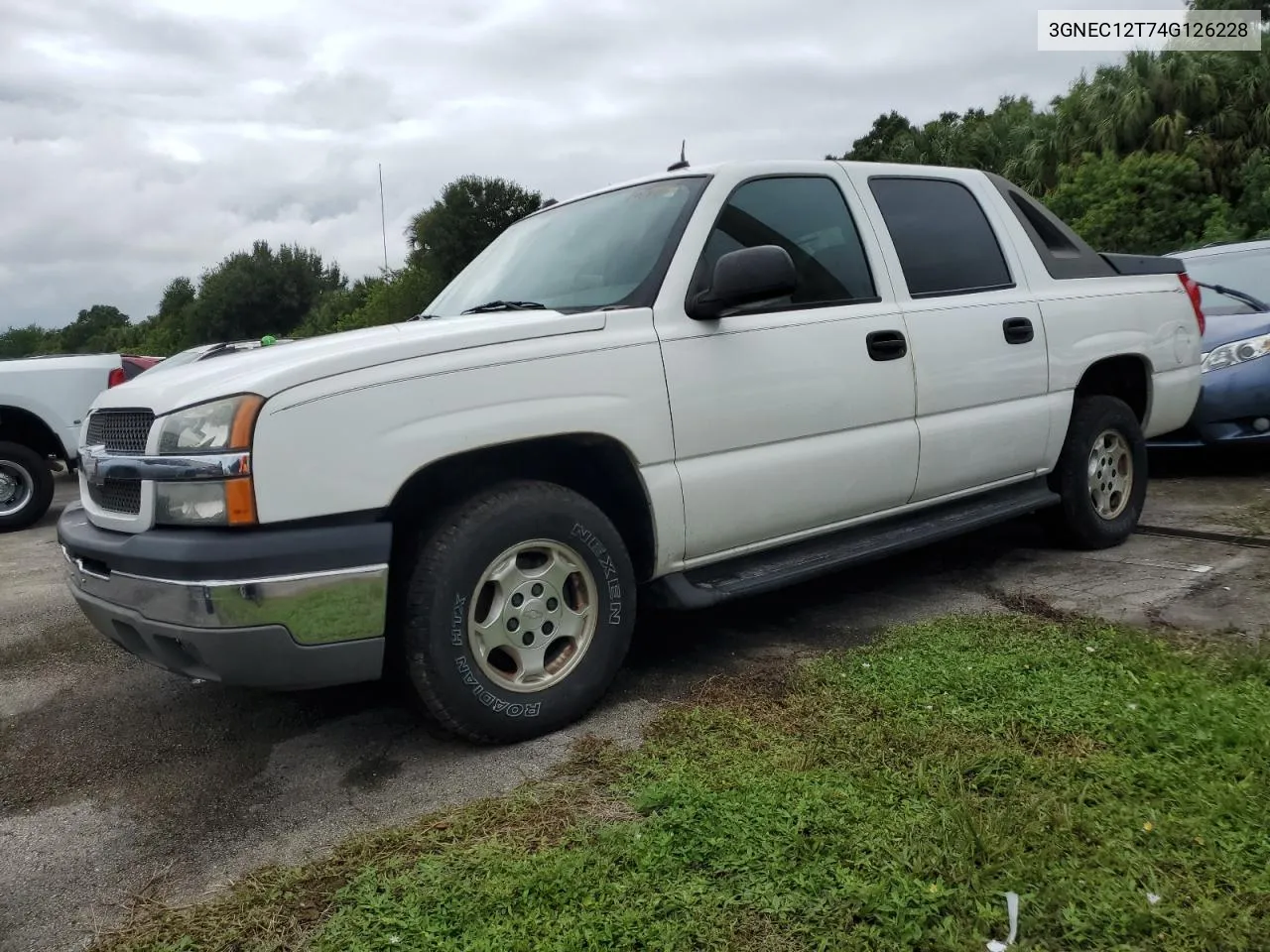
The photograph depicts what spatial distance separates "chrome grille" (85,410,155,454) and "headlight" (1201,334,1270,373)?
20.7 ft

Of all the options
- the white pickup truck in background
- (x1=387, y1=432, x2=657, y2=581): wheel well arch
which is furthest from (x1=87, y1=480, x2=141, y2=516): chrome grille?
the white pickup truck in background

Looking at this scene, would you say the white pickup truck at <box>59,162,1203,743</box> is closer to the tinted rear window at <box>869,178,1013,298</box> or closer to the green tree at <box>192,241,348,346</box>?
the tinted rear window at <box>869,178,1013,298</box>

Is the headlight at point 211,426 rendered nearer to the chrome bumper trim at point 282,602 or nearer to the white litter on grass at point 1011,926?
the chrome bumper trim at point 282,602

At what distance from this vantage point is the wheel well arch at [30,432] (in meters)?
8.06

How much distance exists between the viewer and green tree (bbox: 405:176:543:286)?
5328 centimetres

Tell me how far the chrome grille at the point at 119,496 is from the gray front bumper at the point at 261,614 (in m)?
0.12

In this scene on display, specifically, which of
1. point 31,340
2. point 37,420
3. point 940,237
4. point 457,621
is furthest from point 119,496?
point 31,340

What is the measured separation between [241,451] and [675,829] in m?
1.44

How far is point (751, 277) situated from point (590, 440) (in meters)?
0.72

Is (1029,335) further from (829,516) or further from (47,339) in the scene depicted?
(47,339)

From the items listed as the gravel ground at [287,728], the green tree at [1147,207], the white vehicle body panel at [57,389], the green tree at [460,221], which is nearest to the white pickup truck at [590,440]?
the gravel ground at [287,728]

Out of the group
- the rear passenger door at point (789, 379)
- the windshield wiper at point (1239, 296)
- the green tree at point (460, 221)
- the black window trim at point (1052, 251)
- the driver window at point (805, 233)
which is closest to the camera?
the rear passenger door at point (789, 379)

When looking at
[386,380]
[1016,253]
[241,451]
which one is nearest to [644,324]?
[386,380]

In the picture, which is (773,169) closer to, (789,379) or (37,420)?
(789,379)
